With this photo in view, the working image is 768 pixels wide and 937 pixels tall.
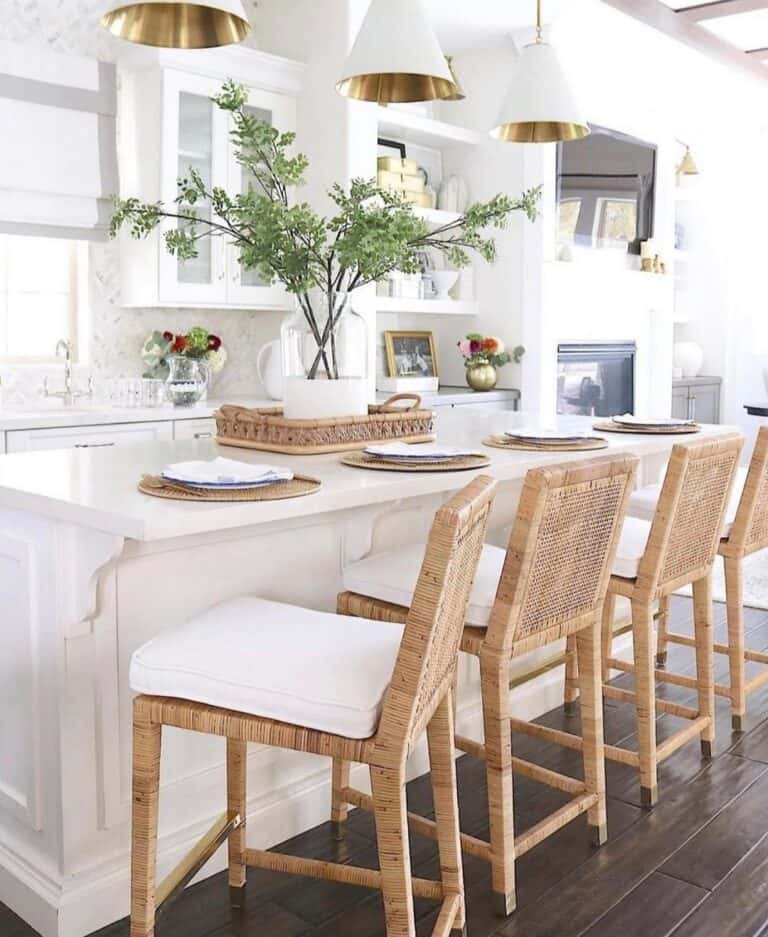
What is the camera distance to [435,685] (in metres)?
1.70

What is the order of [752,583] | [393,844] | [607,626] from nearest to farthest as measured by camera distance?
1. [393,844]
2. [607,626]
3. [752,583]

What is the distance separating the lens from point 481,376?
18.0 ft

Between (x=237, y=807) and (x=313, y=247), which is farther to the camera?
(x=313, y=247)

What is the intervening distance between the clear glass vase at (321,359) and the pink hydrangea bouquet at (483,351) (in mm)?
2829

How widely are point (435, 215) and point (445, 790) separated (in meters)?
3.97

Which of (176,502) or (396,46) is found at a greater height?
(396,46)

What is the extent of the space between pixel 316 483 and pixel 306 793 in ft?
2.66

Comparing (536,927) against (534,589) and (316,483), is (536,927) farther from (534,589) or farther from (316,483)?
(316,483)

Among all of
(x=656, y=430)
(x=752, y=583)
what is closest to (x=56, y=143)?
(x=656, y=430)

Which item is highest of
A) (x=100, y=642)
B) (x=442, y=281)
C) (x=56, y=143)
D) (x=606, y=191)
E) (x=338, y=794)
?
(x=606, y=191)

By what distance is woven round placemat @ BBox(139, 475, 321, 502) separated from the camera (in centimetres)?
185

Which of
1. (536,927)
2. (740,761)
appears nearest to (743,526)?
(740,761)

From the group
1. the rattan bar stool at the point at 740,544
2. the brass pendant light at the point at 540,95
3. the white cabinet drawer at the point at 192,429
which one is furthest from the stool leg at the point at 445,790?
the white cabinet drawer at the point at 192,429

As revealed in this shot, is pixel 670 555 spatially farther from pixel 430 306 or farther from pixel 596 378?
pixel 596 378
